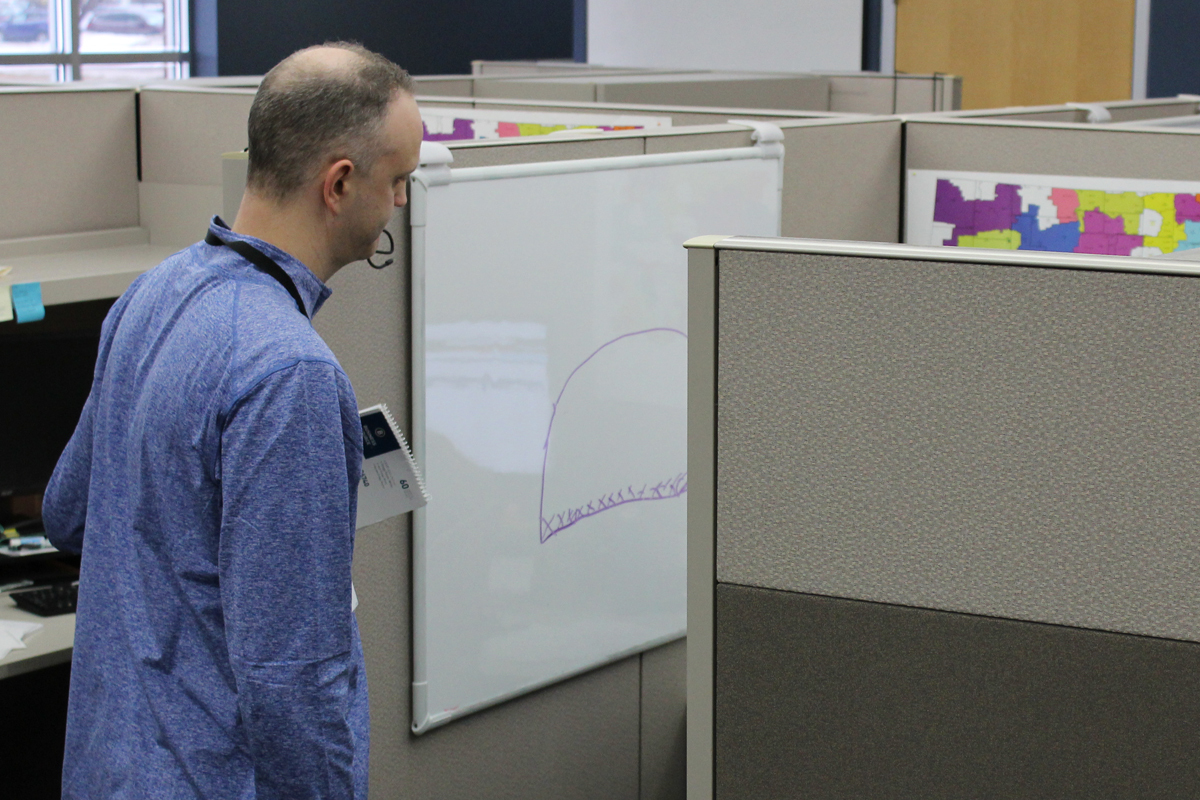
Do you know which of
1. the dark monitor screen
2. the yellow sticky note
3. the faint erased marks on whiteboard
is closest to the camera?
the faint erased marks on whiteboard

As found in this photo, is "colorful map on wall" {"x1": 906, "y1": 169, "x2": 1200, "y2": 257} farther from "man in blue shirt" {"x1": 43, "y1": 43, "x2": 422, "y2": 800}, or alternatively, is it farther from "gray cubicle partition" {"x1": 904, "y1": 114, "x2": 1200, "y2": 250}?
"man in blue shirt" {"x1": 43, "y1": 43, "x2": 422, "y2": 800}

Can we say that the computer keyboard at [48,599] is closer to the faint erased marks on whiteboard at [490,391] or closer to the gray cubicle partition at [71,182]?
the gray cubicle partition at [71,182]

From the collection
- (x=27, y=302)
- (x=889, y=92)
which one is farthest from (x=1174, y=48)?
(x=27, y=302)

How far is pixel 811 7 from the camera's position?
6.89 metres

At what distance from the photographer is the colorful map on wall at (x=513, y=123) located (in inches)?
89.7

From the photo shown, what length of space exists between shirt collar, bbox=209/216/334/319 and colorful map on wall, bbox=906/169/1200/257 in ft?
4.33

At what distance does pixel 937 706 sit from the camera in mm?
1041

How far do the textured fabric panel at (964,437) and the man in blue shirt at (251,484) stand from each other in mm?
329

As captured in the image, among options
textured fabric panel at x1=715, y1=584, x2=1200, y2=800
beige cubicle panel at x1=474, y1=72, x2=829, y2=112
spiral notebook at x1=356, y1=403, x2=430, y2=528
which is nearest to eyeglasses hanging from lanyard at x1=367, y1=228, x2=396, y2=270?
spiral notebook at x1=356, y1=403, x2=430, y2=528

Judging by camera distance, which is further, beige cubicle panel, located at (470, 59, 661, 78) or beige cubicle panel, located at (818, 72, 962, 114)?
beige cubicle panel, located at (470, 59, 661, 78)

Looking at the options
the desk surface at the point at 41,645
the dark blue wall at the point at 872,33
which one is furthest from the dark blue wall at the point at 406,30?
the desk surface at the point at 41,645

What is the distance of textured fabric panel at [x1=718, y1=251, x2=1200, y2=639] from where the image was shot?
944mm

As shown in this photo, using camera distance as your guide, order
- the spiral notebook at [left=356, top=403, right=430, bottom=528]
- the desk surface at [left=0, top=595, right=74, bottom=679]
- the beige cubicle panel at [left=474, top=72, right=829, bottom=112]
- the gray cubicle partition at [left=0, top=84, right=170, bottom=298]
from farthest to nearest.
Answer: the beige cubicle panel at [left=474, top=72, right=829, bottom=112] < the gray cubicle partition at [left=0, top=84, right=170, bottom=298] < the desk surface at [left=0, top=595, right=74, bottom=679] < the spiral notebook at [left=356, top=403, right=430, bottom=528]

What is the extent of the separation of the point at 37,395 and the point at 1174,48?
5.19 meters
